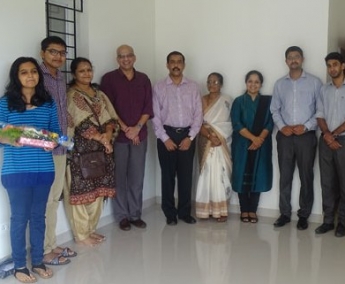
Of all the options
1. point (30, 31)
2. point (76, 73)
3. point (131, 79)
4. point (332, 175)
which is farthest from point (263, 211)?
point (30, 31)

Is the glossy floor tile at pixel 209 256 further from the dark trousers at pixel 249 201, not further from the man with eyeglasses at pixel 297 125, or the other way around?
the man with eyeglasses at pixel 297 125

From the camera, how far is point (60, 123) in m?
3.35

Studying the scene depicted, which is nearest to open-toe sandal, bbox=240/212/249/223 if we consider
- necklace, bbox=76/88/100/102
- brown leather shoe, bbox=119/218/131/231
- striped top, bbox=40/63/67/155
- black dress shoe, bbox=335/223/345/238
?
black dress shoe, bbox=335/223/345/238

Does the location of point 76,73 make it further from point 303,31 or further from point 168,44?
point 303,31

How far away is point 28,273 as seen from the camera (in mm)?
3016

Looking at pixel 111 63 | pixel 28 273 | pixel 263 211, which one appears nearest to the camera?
pixel 28 273

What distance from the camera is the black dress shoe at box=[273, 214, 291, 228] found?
430 centimetres

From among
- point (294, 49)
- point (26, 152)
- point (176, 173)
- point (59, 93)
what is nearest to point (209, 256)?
point (176, 173)

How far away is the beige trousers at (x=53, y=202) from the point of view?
11.1ft

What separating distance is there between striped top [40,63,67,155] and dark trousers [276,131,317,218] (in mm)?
2068

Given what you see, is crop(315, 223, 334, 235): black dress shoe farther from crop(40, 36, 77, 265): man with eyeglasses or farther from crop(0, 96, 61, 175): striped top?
crop(0, 96, 61, 175): striped top

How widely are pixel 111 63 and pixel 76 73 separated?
2.38 feet

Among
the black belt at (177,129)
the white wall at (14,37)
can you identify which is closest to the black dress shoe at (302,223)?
the black belt at (177,129)

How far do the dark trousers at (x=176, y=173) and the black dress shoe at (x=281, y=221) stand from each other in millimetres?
859
